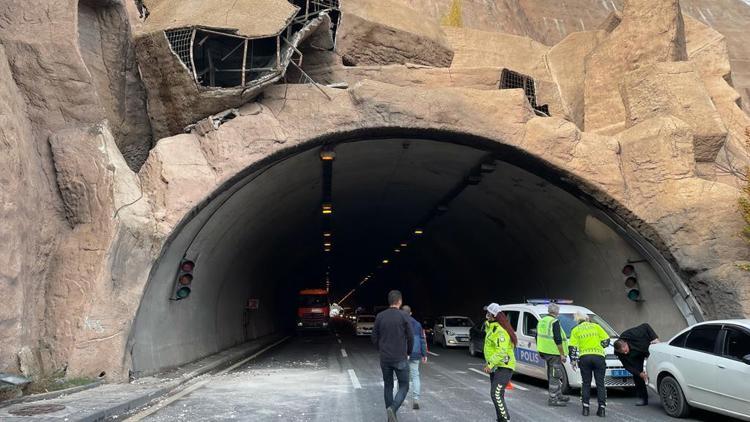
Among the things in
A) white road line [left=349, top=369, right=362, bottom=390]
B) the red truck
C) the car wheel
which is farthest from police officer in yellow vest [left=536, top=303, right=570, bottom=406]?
the red truck

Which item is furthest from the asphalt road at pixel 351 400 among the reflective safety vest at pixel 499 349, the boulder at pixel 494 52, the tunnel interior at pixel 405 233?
the boulder at pixel 494 52

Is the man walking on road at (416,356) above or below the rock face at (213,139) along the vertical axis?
below

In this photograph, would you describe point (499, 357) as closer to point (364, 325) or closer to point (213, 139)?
point (213, 139)

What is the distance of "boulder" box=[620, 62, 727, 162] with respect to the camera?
50.9 ft

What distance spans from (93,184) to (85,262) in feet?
5.50

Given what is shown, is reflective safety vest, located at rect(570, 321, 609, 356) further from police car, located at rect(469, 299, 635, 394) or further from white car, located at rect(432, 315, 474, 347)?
white car, located at rect(432, 315, 474, 347)

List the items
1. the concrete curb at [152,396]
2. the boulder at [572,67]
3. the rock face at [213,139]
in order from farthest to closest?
the boulder at [572,67] < the rock face at [213,139] < the concrete curb at [152,396]

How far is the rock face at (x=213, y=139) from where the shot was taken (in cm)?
1109

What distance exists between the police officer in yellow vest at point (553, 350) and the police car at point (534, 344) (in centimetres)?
136

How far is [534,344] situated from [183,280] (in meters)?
9.03

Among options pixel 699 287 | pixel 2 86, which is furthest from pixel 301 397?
pixel 699 287

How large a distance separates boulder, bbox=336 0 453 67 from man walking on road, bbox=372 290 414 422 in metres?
13.0

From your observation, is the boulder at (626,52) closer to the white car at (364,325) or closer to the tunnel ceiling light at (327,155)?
the tunnel ceiling light at (327,155)

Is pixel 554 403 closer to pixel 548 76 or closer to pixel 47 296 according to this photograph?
pixel 47 296
